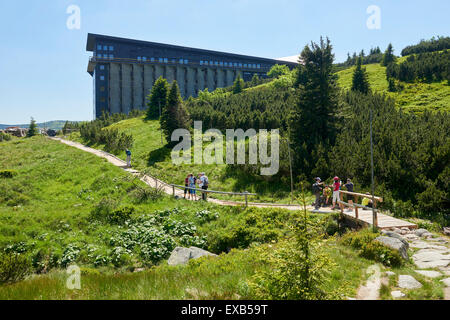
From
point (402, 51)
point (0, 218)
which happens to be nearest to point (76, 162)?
point (0, 218)

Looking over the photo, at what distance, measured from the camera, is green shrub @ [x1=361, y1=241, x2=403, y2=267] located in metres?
8.25

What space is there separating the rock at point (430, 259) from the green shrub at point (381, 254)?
2.21 ft

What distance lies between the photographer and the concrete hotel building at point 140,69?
272ft

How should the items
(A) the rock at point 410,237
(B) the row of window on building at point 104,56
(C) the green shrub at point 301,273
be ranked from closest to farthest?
(C) the green shrub at point 301,273 < (A) the rock at point 410,237 < (B) the row of window on building at point 104,56

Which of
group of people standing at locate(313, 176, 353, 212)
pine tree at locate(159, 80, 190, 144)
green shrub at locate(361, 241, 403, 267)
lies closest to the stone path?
green shrub at locate(361, 241, 403, 267)

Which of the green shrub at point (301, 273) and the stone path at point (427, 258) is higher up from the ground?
the green shrub at point (301, 273)

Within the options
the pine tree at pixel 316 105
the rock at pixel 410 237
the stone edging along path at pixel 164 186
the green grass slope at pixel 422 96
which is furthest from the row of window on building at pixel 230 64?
the rock at pixel 410 237

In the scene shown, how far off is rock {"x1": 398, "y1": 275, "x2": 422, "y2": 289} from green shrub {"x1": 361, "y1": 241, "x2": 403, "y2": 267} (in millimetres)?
1260

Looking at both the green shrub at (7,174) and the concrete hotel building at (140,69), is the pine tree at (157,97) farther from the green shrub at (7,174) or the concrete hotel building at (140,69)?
the concrete hotel building at (140,69)

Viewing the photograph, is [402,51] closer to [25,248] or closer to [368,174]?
[368,174]

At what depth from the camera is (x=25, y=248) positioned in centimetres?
1259

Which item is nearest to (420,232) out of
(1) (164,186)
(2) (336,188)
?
(2) (336,188)

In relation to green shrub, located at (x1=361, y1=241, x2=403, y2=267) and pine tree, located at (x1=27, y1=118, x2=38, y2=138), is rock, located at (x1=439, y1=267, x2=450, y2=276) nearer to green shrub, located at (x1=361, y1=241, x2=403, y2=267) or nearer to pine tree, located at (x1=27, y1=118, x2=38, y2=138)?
green shrub, located at (x1=361, y1=241, x2=403, y2=267)
